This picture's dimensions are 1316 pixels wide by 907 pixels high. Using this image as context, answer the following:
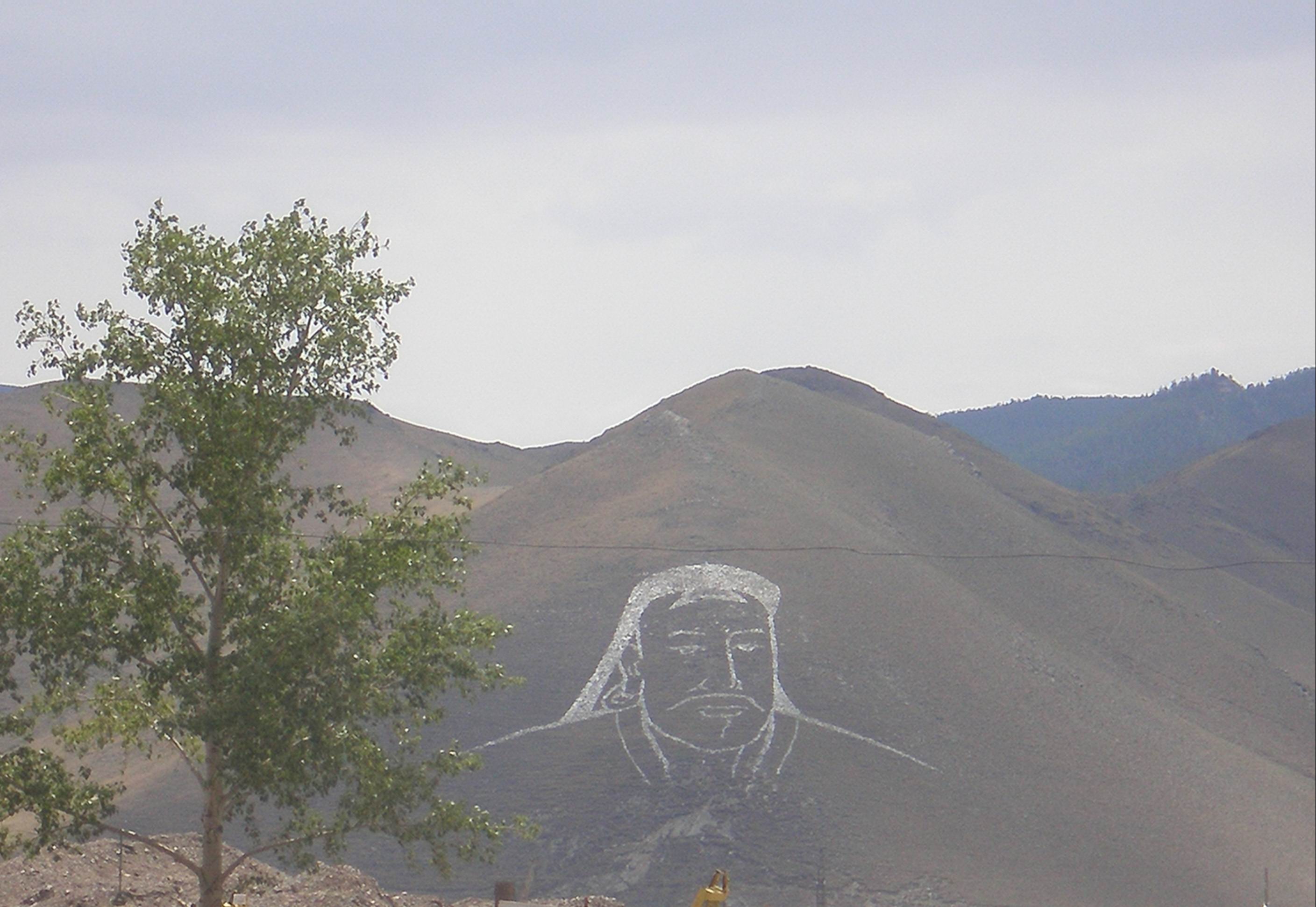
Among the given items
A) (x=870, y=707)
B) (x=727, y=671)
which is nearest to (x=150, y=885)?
(x=727, y=671)

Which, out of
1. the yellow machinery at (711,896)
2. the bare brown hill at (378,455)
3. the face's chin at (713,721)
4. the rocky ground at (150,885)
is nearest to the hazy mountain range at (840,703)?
the face's chin at (713,721)

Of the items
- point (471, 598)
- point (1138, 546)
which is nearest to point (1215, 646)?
point (1138, 546)

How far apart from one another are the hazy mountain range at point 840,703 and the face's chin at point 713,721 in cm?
6

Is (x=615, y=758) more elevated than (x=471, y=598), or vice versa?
(x=471, y=598)

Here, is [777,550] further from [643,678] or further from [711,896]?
[711,896]

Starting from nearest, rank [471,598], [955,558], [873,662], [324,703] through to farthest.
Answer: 1. [324,703]
2. [873,662]
3. [471,598]
4. [955,558]

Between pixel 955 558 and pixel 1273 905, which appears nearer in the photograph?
pixel 1273 905

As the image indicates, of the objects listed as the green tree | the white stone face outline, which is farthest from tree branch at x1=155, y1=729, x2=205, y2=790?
the white stone face outline

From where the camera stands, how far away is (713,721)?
29031mm

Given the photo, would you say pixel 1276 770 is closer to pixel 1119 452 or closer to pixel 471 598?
pixel 471 598

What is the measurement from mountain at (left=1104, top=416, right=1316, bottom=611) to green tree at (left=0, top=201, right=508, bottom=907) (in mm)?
63667

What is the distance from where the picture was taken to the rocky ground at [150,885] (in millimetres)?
16766

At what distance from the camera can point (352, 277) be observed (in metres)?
13.0

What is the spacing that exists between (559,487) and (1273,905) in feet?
76.7
